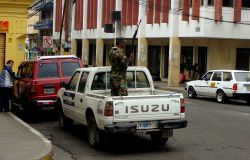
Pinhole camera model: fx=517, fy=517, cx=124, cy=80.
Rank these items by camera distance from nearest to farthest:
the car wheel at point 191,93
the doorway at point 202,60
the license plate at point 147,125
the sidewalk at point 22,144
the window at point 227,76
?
the sidewalk at point 22,144 → the license plate at point 147,125 → the window at point 227,76 → the car wheel at point 191,93 → the doorway at point 202,60

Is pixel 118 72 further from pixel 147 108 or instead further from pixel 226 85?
pixel 226 85

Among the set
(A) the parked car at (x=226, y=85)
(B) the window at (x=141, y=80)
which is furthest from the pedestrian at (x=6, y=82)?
(A) the parked car at (x=226, y=85)

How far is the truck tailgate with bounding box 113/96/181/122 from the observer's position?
33.2 ft

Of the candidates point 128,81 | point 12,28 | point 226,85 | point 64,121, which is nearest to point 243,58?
point 226,85

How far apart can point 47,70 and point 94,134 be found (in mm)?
5476

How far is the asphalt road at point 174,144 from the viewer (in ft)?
33.1

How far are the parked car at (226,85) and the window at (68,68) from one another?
9.91 metres

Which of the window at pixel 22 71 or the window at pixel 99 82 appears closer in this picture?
the window at pixel 99 82

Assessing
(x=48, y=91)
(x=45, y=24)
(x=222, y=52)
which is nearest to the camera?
(x=48, y=91)

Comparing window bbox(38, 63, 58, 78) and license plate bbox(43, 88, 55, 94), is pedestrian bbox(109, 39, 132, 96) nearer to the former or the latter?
license plate bbox(43, 88, 55, 94)

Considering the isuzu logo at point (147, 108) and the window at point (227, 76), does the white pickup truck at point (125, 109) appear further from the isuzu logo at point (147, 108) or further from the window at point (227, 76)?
the window at point (227, 76)

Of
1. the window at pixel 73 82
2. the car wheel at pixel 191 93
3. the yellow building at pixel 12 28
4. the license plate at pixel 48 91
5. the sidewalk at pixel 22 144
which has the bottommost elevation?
the car wheel at pixel 191 93

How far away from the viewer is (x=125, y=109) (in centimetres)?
1013

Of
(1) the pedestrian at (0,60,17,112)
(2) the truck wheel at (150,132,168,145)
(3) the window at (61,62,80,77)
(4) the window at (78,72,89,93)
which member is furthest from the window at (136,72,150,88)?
(1) the pedestrian at (0,60,17,112)
